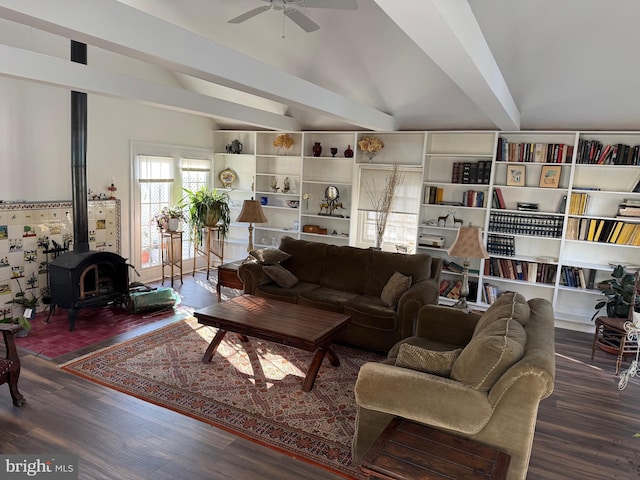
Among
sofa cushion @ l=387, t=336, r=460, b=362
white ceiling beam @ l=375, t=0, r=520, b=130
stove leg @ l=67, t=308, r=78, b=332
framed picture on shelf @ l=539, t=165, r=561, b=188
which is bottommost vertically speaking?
→ stove leg @ l=67, t=308, r=78, b=332

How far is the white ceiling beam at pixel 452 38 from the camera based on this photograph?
1.97 m

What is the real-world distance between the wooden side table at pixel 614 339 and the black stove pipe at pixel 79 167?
5575mm

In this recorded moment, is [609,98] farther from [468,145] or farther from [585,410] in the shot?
[585,410]

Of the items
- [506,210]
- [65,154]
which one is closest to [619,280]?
[506,210]

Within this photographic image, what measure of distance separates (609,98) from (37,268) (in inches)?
262

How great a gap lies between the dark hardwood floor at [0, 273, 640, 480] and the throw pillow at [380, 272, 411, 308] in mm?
1549

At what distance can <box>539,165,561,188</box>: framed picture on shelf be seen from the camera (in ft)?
18.4

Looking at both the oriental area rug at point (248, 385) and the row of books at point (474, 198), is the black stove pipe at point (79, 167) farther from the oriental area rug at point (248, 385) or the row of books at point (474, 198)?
the row of books at point (474, 198)

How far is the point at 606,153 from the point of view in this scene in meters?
5.25

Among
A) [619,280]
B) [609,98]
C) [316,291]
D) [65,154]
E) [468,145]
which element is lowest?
[316,291]

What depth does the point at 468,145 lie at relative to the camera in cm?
611

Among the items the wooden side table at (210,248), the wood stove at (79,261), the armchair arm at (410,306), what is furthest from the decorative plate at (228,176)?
the armchair arm at (410,306)

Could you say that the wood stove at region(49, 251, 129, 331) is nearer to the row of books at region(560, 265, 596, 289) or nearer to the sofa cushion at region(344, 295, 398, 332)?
the sofa cushion at region(344, 295, 398, 332)

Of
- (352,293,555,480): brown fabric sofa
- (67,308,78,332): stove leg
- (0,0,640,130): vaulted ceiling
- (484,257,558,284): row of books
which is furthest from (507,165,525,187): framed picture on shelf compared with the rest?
(67,308,78,332): stove leg
